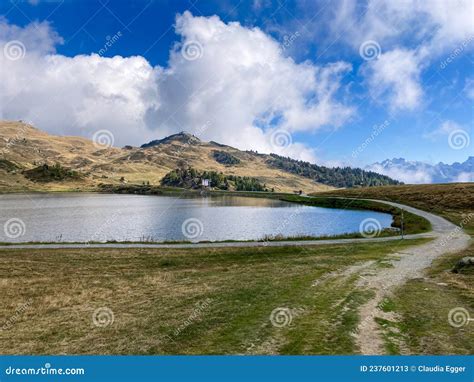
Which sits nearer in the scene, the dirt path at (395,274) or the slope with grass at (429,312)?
the slope with grass at (429,312)

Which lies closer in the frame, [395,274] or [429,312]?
[429,312]

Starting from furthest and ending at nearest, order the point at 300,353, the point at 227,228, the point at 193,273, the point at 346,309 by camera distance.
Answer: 1. the point at 227,228
2. the point at 193,273
3. the point at 346,309
4. the point at 300,353

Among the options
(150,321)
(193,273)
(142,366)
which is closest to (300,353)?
(142,366)

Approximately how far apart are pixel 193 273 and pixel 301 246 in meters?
16.6

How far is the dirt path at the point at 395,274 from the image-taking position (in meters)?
14.2

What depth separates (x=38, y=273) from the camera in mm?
30156

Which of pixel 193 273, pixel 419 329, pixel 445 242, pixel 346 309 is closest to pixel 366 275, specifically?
pixel 346 309

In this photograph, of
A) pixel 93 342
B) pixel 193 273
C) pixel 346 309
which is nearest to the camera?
pixel 93 342

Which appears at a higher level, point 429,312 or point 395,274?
point 395,274

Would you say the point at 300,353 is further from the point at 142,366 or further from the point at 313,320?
the point at 142,366

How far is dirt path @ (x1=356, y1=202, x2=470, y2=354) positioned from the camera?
1423 cm

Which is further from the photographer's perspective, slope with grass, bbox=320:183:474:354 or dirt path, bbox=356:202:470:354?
dirt path, bbox=356:202:470:354

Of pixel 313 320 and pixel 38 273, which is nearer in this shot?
pixel 313 320

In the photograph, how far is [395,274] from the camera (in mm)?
26781
